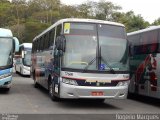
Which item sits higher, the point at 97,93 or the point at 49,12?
the point at 49,12

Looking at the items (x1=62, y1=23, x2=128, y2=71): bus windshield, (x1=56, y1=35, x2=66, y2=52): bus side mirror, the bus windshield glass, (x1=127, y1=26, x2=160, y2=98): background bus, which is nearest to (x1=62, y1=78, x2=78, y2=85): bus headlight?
(x1=62, y1=23, x2=128, y2=71): bus windshield

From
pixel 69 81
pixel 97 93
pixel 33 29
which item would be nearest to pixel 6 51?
pixel 69 81

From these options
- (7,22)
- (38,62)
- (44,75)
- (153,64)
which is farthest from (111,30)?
(7,22)

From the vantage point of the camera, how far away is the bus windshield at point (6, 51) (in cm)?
1895

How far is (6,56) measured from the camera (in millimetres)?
19141

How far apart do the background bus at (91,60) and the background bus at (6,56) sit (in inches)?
163

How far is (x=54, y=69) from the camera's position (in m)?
15.8

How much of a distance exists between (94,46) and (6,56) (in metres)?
6.04

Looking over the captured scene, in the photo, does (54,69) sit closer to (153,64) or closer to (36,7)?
(153,64)

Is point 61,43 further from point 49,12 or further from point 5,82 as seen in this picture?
point 49,12

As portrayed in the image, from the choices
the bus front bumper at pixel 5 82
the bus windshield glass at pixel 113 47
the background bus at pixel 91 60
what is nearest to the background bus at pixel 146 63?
the bus windshield glass at pixel 113 47

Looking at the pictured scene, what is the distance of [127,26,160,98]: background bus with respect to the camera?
16.0 m

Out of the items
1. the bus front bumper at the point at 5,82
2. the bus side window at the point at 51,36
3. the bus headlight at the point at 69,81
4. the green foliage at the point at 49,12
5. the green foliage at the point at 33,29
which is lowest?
the bus front bumper at the point at 5,82

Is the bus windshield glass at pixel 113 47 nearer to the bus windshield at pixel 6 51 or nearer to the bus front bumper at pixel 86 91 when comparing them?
the bus front bumper at pixel 86 91
